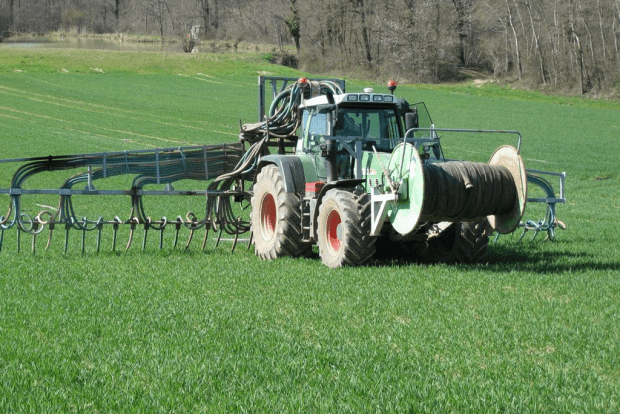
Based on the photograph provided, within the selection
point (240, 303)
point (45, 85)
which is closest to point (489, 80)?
point (45, 85)

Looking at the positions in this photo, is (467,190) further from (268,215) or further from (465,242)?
(268,215)

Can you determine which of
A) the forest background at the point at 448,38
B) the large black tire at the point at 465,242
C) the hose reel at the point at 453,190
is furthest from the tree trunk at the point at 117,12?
the hose reel at the point at 453,190

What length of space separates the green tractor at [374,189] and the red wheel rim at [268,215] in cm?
2

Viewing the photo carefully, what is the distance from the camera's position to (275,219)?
13828 millimetres

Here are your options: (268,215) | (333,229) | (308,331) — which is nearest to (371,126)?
(333,229)

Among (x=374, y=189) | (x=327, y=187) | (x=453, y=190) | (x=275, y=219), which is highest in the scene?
(x=453, y=190)

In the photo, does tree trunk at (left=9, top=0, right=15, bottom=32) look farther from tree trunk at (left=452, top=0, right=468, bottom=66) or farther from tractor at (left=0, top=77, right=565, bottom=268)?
tractor at (left=0, top=77, right=565, bottom=268)

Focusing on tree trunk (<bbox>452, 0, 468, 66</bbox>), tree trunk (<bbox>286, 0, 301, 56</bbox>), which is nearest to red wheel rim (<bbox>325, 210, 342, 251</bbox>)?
tree trunk (<bbox>452, 0, 468, 66</bbox>)

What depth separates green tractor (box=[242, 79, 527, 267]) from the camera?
424 inches

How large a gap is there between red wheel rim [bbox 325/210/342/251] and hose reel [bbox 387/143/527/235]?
3.57 feet

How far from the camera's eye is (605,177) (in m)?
30.5

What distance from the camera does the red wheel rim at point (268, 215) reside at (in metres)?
13.8

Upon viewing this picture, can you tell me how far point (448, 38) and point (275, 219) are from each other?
201 ft

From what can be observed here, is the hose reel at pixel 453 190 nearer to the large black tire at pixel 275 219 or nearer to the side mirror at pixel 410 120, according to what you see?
the side mirror at pixel 410 120
